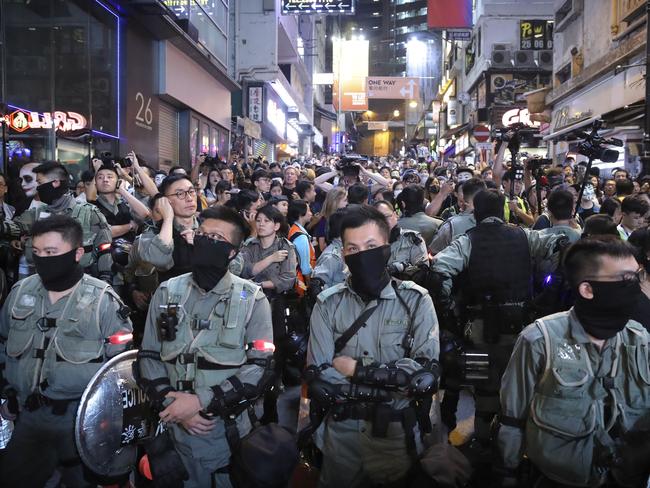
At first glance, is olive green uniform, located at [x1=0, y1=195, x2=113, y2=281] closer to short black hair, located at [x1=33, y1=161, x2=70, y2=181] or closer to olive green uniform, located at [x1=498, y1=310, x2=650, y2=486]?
short black hair, located at [x1=33, y1=161, x2=70, y2=181]

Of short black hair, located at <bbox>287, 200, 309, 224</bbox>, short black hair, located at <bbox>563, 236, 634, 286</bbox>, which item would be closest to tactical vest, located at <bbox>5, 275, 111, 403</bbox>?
short black hair, located at <bbox>563, 236, 634, 286</bbox>

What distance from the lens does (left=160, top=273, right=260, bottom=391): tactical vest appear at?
3242mm

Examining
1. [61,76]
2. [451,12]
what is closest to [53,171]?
[61,76]

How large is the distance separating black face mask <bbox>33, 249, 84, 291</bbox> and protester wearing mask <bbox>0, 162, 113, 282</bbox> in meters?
2.08

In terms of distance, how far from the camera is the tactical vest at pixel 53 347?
370 cm

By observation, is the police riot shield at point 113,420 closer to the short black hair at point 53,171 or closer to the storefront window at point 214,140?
the short black hair at point 53,171

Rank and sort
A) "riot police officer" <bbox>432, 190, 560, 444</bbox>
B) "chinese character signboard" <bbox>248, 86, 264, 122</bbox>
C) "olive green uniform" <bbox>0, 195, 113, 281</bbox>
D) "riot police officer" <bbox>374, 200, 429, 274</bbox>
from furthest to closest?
"chinese character signboard" <bbox>248, 86, 264, 122</bbox>, "olive green uniform" <bbox>0, 195, 113, 281</bbox>, "riot police officer" <bbox>374, 200, 429, 274</bbox>, "riot police officer" <bbox>432, 190, 560, 444</bbox>

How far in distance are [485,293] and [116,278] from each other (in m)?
3.71

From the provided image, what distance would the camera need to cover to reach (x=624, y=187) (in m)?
9.12

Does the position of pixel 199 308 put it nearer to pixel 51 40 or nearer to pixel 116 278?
pixel 116 278

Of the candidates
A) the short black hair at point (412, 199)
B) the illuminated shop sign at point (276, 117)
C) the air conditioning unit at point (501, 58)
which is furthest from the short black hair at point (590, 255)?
the air conditioning unit at point (501, 58)

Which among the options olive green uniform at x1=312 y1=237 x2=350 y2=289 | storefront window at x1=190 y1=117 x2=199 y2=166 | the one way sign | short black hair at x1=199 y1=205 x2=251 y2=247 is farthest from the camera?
the one way sign

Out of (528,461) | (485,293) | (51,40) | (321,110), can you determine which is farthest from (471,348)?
(321,110)

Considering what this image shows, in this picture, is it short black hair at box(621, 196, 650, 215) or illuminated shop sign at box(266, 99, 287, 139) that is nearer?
short black hair at box(621, 196, 650, 215)
